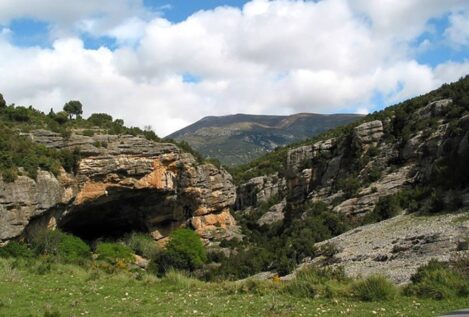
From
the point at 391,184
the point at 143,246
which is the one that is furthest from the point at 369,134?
the point at 143,246

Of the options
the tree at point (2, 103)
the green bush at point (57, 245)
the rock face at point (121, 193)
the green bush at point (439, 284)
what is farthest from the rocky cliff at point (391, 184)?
the tree at point (2, 103)

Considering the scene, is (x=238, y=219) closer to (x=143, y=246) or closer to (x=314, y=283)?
(x=143, y=246)

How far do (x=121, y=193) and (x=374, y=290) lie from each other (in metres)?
54.3

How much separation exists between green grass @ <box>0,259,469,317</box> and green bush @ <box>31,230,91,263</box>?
2949 cm

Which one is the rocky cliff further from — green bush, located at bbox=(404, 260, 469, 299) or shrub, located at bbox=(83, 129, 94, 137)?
shrub, located at bbox=(83, 129, 94, 137)

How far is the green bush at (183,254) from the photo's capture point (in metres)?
60.6

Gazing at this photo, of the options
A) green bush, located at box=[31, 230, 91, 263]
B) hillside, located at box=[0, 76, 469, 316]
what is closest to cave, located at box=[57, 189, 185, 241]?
hillside, located at box=[0, 76, 469, 316]

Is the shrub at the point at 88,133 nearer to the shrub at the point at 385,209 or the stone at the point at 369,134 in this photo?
the shrub at the point at 385,209

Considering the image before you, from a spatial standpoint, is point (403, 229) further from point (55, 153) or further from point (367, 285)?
point (55, 153)

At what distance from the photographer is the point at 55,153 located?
186 feet

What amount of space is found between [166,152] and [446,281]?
56.6 meters

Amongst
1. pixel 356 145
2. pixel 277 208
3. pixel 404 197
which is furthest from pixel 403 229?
pixel 277 208

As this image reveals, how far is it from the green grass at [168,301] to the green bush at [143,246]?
157ft

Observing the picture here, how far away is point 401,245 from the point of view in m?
31.9
